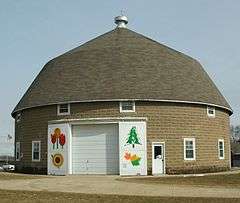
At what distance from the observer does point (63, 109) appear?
116 feet

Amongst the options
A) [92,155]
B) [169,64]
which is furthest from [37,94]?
[169,64]

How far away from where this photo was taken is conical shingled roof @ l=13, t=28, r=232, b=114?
3462 cm

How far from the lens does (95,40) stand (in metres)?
41.6

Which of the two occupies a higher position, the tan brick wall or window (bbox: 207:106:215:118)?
window (bbox: 207:106:215:118)

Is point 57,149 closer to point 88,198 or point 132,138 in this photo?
point 132,138

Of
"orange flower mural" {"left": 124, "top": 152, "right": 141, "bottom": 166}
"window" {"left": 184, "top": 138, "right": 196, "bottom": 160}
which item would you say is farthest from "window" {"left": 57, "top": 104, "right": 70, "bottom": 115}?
"window" {"left": 184, "top": 138, "right": 196, "bottom": 160}

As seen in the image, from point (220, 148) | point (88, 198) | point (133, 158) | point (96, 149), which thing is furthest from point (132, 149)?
point (88, 198)

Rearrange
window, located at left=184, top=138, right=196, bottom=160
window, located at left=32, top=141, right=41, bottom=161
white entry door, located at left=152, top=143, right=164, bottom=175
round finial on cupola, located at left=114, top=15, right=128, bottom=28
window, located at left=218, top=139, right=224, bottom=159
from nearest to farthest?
white entry door, located at left=152, top=143, right=164, bottom=175 < window, located at left=184, top=138, right=196, bottom=160 < window, located at left=32, top=141, right=41, bottom=161 < window, located at left=218, top=139, right=224, bottom=159 < round finial on cupola, located at left=114, top=15, right=128, bottom=28

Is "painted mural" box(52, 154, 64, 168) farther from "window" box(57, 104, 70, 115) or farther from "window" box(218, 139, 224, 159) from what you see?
"window" box(218, 139, 224, 159)

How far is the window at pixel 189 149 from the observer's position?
34.8 metres

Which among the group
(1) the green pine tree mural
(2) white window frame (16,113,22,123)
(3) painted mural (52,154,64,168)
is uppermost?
(2) white window frame (16,113,22,123)

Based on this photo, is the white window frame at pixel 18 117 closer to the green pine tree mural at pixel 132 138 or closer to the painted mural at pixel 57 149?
the painted mural at pixel 57 149

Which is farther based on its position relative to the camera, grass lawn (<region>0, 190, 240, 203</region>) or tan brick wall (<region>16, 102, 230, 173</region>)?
tan brick wall (<region>16, 102, 230, 173</region>)

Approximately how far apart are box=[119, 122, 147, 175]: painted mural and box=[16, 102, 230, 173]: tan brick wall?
525 mm
